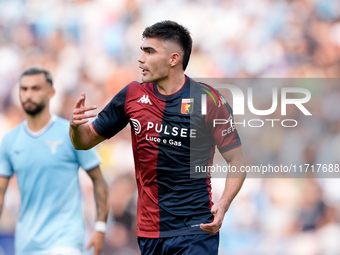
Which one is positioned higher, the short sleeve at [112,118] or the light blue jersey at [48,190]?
the short sleeve at [112,118]

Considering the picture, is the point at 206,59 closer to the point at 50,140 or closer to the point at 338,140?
the point at 338,140

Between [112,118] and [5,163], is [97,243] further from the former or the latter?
[112,118]

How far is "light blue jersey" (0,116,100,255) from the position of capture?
4305mm

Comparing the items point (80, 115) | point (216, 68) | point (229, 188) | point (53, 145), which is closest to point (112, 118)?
point (80, 115)

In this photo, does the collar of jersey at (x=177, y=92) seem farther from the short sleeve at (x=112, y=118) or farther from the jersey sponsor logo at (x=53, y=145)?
the jersey sponsor logo at (x=53, y=145)

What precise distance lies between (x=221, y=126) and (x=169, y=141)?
1.25 ft

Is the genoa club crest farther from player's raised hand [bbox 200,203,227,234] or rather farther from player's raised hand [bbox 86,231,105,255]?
player's raised hand [bbox 86,231,105,255]

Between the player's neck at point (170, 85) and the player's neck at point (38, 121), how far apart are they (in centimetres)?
197

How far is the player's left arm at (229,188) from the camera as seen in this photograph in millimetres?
2764

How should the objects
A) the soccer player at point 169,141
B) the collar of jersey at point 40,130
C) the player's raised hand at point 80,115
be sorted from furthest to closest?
the collar of jersey at point 40,130
the soccer player at point 169,141
the player's raised hand at point 80,115

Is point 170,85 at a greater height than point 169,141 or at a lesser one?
greater

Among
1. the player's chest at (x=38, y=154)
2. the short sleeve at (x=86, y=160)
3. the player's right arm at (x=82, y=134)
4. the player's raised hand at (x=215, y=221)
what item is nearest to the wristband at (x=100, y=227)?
the short sleeve at (x=86, y=160)

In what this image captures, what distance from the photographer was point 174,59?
10.9 feet

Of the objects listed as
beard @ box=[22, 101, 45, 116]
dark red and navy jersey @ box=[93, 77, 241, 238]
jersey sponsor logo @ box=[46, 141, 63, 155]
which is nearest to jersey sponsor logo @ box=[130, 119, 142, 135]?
dark red and navy jersey @ box=[93, 77, 241, 238]
